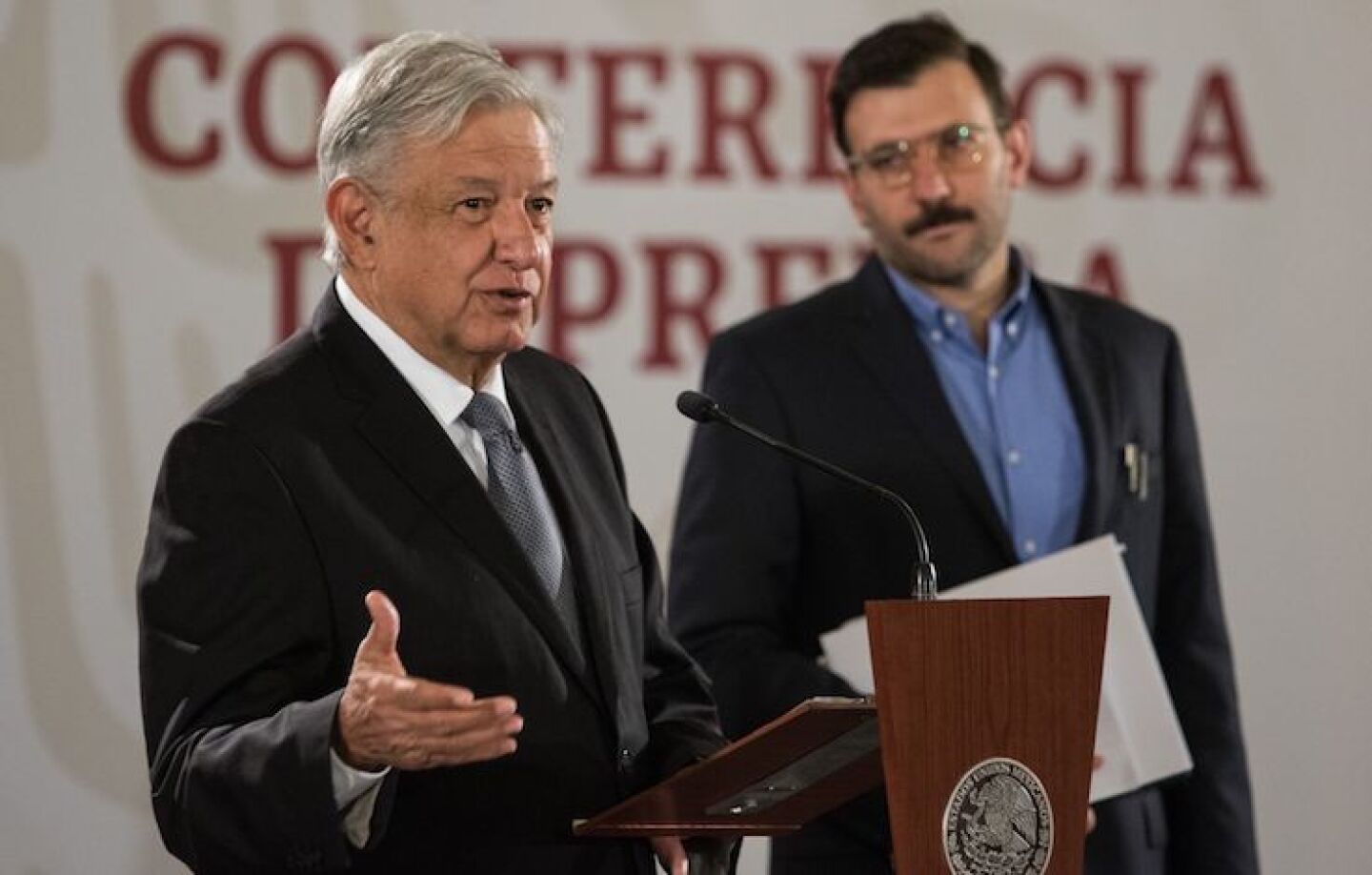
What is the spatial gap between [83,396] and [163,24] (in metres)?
0.67

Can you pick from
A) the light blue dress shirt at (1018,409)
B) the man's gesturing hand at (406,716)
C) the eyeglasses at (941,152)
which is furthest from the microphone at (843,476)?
the eyeglasses at (941,152)

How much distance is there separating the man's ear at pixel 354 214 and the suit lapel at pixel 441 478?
122 mm

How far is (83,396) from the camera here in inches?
165

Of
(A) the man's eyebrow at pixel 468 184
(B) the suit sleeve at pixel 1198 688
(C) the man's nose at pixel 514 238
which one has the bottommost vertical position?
(B) the suit sleeve at pixel 1198 688

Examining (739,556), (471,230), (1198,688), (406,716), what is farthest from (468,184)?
(1198,688)

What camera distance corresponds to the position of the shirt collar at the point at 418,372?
8.09 feet

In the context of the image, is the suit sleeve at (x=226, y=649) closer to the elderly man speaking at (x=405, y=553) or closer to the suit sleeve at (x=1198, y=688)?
the elderly man speaking at (x=405, y=553)

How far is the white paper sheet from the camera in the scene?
3.02m

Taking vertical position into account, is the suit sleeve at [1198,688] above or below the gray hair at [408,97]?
below

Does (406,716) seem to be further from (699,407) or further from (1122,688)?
(1122,688)

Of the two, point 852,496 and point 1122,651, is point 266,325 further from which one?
point 1122,651

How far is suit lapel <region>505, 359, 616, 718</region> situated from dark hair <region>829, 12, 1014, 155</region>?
0.94m

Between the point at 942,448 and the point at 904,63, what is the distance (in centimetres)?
58

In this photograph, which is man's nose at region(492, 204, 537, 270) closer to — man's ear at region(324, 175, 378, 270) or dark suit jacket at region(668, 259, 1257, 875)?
man's ear at region(324, 175, 378, 270)
